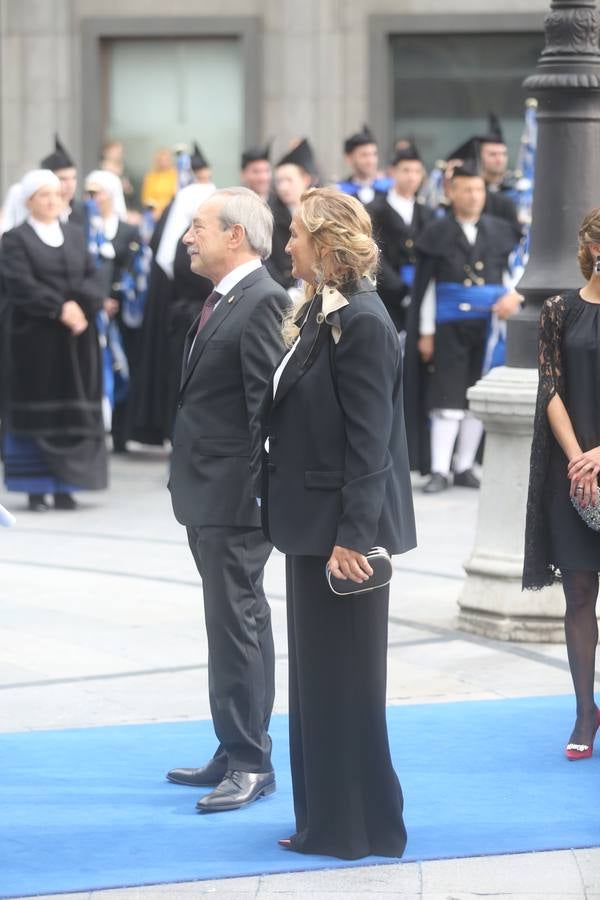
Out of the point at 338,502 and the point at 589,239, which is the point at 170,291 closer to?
the point at 589,239

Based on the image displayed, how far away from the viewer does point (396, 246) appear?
12625 millimetres

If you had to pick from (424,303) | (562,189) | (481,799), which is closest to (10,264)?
(424,303)

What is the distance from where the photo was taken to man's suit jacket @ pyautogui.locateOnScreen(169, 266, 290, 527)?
17.5 ft

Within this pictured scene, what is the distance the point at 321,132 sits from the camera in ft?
68.4

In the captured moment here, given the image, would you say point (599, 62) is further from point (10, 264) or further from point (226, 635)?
point (10, 264)

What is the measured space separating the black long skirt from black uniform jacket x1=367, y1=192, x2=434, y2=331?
7.78 meters

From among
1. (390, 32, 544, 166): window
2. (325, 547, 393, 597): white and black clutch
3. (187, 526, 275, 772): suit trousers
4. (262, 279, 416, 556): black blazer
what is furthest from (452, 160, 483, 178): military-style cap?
(390, 32, 544, 166): window

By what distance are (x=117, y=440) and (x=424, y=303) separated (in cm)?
315

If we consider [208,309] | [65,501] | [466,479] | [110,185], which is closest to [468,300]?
[466,479]

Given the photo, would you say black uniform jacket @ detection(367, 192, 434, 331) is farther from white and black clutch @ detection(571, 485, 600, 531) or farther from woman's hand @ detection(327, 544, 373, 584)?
woman's hand @ detection(327, 544, 373, 584)

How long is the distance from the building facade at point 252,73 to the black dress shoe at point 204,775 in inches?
602

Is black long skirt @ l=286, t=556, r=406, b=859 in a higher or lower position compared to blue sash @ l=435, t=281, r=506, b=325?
lower

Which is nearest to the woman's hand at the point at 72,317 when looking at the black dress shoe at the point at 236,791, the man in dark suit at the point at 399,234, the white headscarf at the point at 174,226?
the white headscarf at the point at 174,226

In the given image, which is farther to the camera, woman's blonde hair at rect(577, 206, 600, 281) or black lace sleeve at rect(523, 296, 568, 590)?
black lace sleeve at rect(523, 296, 568, 590)
